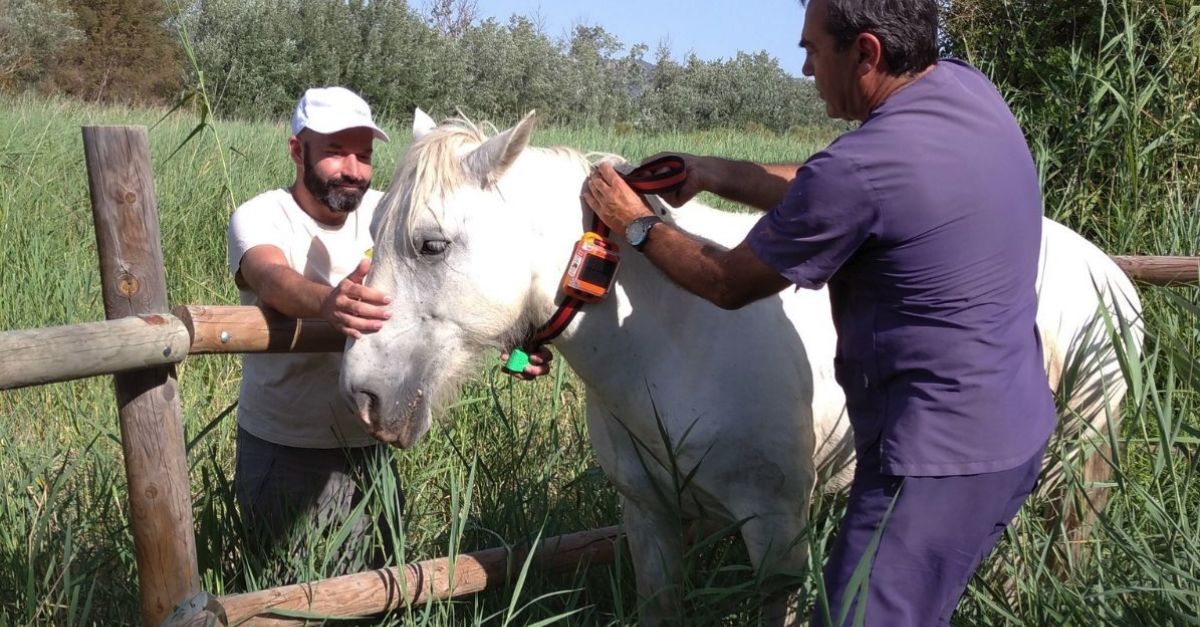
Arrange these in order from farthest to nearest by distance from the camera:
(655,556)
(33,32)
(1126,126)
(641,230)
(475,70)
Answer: (475,70) → (33,32) → (1126,126) → (655,556) → (641,230)

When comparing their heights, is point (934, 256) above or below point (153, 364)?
above

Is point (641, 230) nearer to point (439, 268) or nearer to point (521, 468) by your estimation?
point (439, 268)

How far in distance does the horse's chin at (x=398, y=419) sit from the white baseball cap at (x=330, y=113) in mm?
1081

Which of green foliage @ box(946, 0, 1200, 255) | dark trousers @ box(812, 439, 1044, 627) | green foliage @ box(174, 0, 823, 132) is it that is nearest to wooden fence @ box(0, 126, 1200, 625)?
dark trousers @ box(812, 439, 1044, 627)

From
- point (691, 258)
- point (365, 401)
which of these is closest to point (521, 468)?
point (365, 401)

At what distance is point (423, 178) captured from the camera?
250cm

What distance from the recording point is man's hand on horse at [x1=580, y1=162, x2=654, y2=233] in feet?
8.25

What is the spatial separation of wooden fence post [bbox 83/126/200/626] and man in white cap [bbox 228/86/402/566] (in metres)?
0.56

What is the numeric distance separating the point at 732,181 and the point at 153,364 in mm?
1585

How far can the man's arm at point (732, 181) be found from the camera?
2658mm

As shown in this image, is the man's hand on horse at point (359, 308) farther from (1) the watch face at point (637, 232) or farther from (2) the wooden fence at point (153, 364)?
(1) the watch face at point (637, 232)

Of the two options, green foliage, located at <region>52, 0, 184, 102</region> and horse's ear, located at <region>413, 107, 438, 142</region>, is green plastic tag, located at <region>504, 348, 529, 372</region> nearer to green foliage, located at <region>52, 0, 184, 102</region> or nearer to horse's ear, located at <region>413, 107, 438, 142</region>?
horse's ear, located at <region>413, 107, 438, 142</region>

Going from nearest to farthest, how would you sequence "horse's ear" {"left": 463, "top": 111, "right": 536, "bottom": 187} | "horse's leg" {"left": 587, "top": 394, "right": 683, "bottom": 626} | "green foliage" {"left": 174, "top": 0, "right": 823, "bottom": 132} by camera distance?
1. "horse's ear" {"left": 463, "top": 111, "right": 536, "bottom": 187}
2. "horse's leg" {"left": 587, "top": 394, "right": 683, "bottom": 626}
3. "green foliage" {"left": 174, "top": 0, "right": 823, "bottom": 132}

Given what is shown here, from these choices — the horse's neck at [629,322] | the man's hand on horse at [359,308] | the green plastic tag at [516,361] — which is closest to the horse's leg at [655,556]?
the horse's neck at [629,322]
